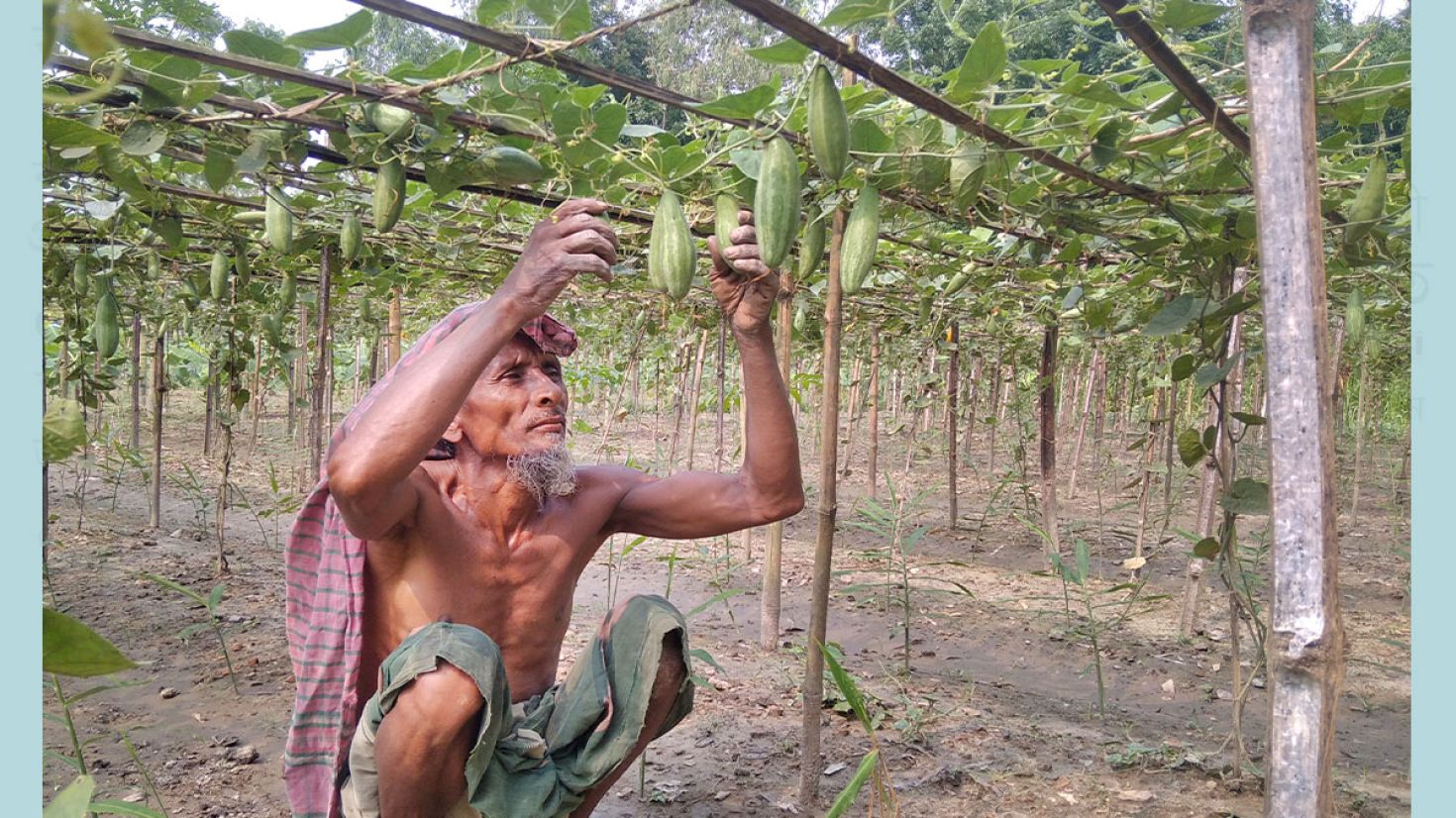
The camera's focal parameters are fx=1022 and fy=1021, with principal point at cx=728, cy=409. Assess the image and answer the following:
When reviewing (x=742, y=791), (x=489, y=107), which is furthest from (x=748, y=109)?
(x=742, y=791)

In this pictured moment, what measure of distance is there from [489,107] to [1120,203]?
5.59 ft

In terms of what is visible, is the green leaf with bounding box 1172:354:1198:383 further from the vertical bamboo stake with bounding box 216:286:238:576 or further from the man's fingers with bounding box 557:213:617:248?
the vertical bamboo stake with bounding box 216:286:238:576

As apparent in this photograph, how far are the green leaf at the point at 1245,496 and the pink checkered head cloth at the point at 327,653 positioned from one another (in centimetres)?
163

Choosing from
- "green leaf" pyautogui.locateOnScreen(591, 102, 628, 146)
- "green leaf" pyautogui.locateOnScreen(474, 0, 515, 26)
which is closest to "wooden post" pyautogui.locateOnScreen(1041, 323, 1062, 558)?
"green leaf" pyautogui.locateOnScreen(591, 102, 628, 146)

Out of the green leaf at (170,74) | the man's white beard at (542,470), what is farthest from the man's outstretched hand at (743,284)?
the green leaf at (170,74)

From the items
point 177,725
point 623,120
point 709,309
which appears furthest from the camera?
point 709,309

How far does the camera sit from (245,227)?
3887 mm

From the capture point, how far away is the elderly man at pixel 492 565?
1.79 metres

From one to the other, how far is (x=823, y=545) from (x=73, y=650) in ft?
6.59

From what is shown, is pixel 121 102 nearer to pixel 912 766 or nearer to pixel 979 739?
pixel 912 766

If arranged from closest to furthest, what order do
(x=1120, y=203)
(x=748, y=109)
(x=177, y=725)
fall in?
(x=748, y=109) < (x=1120, y=203) < (x=177, y=725)

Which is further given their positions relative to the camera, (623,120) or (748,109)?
(623,120)

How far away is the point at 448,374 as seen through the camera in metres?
1.74

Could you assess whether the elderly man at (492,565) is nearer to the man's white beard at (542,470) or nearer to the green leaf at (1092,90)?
the man's white beard at (542,470)
